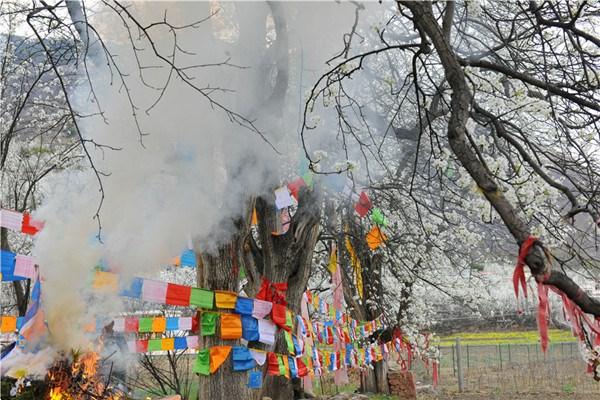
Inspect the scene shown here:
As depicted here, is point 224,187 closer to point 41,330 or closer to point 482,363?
point 41,330

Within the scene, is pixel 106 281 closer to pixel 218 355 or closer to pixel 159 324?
pixel 218 355

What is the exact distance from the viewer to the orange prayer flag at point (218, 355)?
21.3ft

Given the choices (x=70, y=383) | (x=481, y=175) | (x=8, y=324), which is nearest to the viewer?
(x=481, y=175)

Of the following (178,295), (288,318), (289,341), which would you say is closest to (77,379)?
(178,295)

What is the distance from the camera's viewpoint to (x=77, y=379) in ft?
18.4

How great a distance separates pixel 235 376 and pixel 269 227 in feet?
6.82

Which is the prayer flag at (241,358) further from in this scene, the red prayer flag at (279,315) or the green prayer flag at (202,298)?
the red prayer flag at (279,315)

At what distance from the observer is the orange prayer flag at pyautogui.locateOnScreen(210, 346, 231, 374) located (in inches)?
256

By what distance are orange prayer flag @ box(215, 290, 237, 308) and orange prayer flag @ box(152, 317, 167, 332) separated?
186cm

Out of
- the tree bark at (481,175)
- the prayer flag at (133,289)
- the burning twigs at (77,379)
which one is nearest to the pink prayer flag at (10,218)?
the prayer flag at (133,289)

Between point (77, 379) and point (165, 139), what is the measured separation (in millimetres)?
2328

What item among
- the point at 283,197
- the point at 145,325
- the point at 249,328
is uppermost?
the point at 283,197

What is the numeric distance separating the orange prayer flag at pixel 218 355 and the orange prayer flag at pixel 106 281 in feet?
3.88

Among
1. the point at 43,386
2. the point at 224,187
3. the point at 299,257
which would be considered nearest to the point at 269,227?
the point at 299,257
